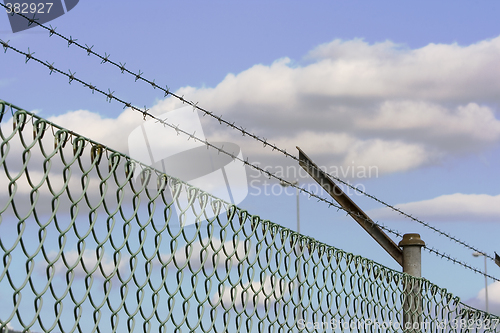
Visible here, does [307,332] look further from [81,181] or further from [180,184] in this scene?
[81,181]

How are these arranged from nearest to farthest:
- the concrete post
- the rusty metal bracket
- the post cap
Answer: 1. the concrete post
2. the post cap
3. the rusty metal bracket

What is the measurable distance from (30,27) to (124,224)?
237 cm

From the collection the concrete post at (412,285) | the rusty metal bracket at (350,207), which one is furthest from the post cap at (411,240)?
the rusty metal bracket at (350,207)

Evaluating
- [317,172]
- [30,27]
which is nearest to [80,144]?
[30,27]

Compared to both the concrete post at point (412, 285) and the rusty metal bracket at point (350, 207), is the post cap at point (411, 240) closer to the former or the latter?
the concrete post at point (412, 285)

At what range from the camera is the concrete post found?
4.96m

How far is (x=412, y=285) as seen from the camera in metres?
5.08

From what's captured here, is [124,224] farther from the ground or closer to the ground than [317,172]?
closer to the ground

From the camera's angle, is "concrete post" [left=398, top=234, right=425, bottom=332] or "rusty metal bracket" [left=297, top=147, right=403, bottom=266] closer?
"concrete post" [left=398, top=234, right=425, bottom=332]

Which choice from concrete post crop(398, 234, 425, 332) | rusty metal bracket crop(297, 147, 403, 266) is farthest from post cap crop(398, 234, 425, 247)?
rusty metal bracket crop(297, 147, 403, 266)

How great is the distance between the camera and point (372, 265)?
176 inches

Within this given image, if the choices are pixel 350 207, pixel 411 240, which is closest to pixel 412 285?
pixel 411 240

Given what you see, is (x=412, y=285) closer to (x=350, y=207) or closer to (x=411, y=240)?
(x=411, y=240)

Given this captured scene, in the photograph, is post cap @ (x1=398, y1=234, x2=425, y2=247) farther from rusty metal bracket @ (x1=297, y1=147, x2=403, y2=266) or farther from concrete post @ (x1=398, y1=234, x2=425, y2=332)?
rusty metal bracket @ (x1=297, y1=147, x2=403, y2=266)
